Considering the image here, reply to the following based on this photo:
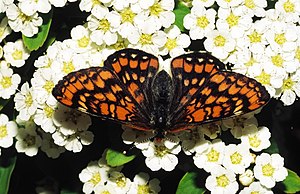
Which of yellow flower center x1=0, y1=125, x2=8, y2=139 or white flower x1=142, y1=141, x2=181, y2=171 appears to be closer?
white flower x1=142, y1=141, x2=181, y2=171

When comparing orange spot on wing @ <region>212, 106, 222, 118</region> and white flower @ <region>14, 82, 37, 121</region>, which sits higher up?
orange spot on wing @ <region>212, 106, 222, 118</region>

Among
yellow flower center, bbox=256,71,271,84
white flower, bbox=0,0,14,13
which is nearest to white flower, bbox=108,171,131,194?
yellow flower center, bbox=256,71,271,84

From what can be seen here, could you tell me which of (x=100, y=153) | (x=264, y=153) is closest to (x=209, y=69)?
(x=264, y=153)

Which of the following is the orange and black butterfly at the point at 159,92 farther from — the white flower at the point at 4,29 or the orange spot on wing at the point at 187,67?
the white flower at the point at 4,29

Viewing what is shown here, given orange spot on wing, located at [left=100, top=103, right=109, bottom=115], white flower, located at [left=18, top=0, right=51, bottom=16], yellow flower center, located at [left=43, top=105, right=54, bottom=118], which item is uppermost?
white flower, located at [left=18, top=0, right=51, bottom=16]

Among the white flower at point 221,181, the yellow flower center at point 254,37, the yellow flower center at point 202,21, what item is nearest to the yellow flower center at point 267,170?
the white flower at point 221,181

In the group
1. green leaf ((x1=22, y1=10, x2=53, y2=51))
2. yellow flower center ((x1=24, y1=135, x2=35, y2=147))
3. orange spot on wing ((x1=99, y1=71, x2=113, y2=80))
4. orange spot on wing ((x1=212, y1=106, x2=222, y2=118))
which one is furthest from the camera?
yellow flower center ((x1=24, y1=135, x2=35, y2=147))

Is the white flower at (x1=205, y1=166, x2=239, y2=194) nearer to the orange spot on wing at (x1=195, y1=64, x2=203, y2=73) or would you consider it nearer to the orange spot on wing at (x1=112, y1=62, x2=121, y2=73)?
the orange spot on wing at (x1=195, y1=64, x2=203, y2=73)
